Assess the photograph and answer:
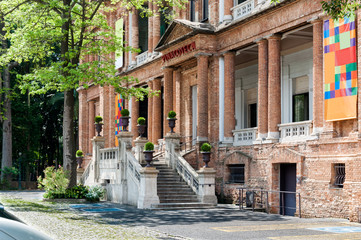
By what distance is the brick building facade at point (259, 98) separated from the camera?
17.9 m

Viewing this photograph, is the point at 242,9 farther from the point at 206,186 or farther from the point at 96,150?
the point at 96,150

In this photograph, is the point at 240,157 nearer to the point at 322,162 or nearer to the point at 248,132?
the point at 248,132

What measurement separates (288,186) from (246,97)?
384 inches

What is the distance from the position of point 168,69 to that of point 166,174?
7992 mm

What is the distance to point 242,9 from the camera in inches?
946

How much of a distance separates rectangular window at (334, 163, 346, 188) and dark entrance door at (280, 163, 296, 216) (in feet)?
9.55

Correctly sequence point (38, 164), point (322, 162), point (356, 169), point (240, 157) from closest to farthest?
point (356, 169) → point (322, 162) → point (240, 157) → point (38, 164)

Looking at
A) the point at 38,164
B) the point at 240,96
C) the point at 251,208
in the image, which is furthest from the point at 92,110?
the point at 251,208

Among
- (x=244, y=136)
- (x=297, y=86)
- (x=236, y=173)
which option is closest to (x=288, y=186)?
(x=236, y=173)

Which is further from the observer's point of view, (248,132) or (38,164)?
(38,164)

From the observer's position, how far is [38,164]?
179 feet

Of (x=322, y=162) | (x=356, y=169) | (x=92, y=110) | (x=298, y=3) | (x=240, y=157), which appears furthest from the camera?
(x=92, y=110)

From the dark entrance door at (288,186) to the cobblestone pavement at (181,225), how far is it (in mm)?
3071

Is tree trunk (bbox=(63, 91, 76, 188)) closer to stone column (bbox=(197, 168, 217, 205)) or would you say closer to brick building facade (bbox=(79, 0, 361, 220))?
brick building facade (bbox=(79, 0, 361, 220))
